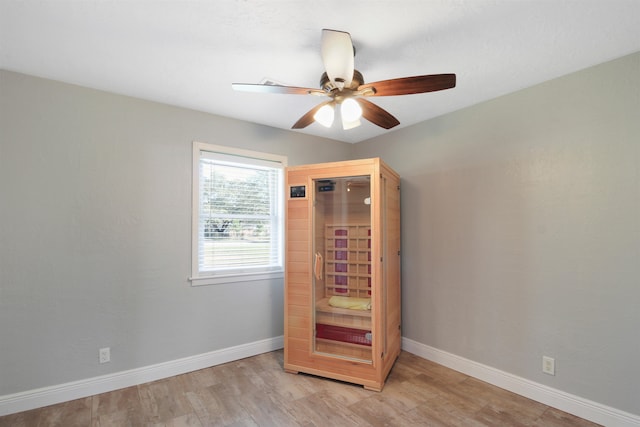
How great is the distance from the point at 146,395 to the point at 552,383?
3185 millimetres

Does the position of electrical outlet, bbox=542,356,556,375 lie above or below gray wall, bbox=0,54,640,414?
below

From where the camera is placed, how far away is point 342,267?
2.86 m

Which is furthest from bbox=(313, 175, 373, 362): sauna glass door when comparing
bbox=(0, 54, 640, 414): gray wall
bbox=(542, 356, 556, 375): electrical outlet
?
bbox=(542, 356, 556, 375): electrical outlet

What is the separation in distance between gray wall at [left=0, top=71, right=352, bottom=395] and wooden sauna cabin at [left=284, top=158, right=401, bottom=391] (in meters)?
0.81

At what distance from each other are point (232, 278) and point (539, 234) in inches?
111

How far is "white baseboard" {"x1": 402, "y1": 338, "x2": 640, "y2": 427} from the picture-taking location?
6.64 ft

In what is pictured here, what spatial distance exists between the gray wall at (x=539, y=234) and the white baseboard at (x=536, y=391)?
0.17ft

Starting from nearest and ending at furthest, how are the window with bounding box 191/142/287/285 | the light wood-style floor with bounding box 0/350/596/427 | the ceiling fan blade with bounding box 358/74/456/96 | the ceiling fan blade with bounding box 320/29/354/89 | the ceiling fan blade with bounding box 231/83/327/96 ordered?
the ceiling fan blade with bounding box 320/29/354/89
the ceiling fan blade with bounding box 358/74/456/96
the ceiling fan blade with bounding box 231/83/327/96
the light wood-style floor with bounding box 0/350/596/427
the window with bounding box 191/142/287/285

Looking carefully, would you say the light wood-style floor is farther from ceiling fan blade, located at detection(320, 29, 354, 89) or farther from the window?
ceiling fan blade, located at detection(320, 29, 354, 89)

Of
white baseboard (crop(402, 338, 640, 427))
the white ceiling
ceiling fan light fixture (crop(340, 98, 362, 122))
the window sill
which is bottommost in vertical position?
white baseboard (crop(402, 338, 640, 427))

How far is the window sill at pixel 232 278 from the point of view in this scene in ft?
9.68

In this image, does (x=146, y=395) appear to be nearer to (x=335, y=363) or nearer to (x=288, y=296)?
(x=288, y=296)

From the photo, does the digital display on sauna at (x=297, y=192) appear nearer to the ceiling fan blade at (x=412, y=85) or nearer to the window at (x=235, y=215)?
the window at (x=235, y=215)

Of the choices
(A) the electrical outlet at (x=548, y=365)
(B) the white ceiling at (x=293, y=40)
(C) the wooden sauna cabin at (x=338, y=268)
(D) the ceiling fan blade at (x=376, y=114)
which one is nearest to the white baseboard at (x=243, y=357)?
(A) the electrical outlet at (x=548, y=365)
